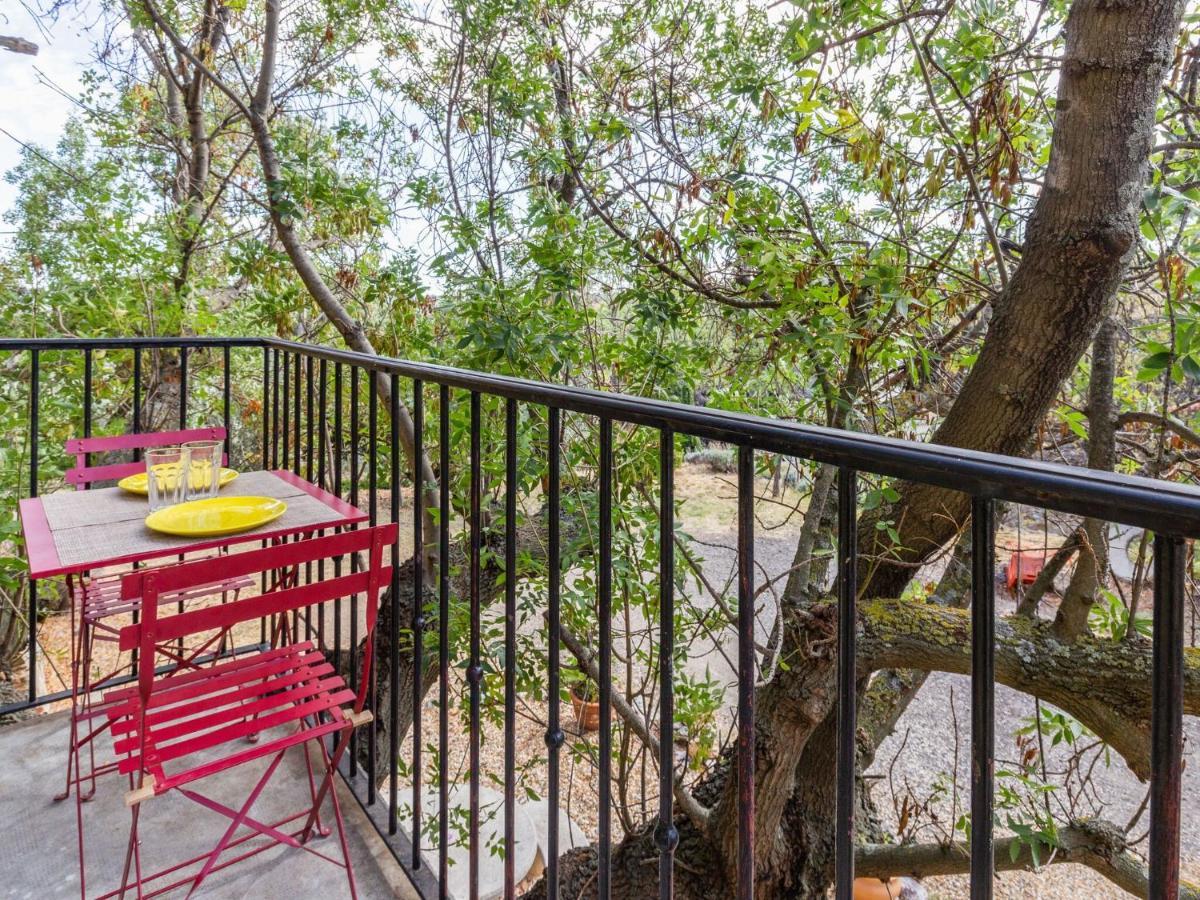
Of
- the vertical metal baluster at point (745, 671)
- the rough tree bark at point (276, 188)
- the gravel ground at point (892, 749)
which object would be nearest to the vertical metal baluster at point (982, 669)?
the vertical metal baluster at point (745, 671)

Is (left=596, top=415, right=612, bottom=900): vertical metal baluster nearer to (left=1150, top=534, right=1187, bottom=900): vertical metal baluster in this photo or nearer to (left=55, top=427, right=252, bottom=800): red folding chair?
(left=1150, top=534, right=1187, bottom=900): vertical metal baluster

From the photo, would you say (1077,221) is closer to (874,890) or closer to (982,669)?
(982,669)

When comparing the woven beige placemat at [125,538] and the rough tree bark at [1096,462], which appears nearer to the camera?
the woven beige placemat at [125,538]

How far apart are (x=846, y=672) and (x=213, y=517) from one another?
1.29m

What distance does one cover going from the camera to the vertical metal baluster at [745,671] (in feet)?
2.66

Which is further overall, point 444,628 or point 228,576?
point 444,628

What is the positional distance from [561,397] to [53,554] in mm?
963

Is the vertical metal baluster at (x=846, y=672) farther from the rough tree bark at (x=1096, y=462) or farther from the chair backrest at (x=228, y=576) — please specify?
the rough tree bark at (x=1096, y=462)

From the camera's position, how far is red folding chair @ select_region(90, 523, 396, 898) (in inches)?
43.9

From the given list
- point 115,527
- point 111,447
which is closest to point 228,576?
point 115,527

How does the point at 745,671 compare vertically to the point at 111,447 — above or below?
below

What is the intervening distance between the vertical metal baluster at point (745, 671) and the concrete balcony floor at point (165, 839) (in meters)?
0.91

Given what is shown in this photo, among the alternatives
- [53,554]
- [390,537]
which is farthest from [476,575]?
[53,554]

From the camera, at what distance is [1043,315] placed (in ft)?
7.10
